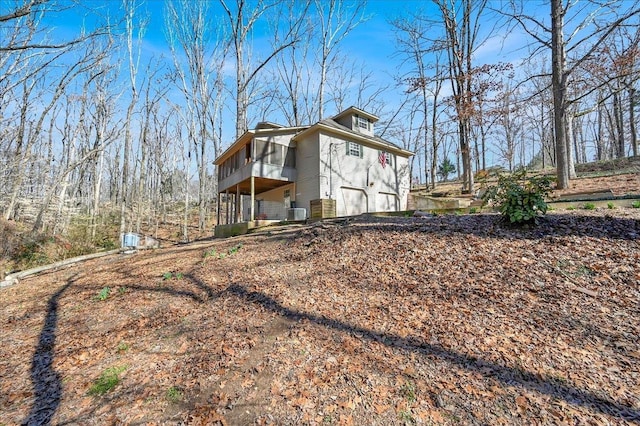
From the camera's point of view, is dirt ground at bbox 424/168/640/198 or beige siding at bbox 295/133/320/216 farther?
beige siding at bbox 295/133/320/216

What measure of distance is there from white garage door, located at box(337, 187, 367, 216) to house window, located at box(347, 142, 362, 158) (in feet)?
6.35

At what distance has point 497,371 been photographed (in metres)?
2.67

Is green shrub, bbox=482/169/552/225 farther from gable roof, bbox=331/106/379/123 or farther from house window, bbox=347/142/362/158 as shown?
gable roof, bbox=331/106/379/123

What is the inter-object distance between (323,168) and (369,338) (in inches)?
438

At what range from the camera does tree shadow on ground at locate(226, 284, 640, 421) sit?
2.26 meters

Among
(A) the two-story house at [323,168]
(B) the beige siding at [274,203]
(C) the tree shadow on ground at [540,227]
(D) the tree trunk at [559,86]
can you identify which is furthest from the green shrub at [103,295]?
(D) the tree trunk at [559,86]

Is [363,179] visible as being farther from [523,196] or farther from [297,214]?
[523,196]

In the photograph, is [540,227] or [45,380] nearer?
[45,380]

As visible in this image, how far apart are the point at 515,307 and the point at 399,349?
1698mm

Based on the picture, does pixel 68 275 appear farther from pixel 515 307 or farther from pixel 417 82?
pixel 417 82

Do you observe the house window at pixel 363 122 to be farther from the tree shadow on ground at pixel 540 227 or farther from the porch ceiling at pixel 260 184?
the tree shadow on ground at pixel 540 227

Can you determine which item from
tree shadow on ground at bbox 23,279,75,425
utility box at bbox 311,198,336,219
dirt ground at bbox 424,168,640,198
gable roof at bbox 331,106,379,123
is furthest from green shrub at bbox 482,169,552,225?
gable roof at bbox 331,106,379,123

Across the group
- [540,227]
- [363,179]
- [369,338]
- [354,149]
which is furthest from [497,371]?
[354,149]

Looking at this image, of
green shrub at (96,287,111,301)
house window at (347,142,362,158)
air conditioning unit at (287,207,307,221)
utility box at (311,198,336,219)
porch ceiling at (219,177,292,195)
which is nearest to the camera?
green shrub at (96,287,111,301)
